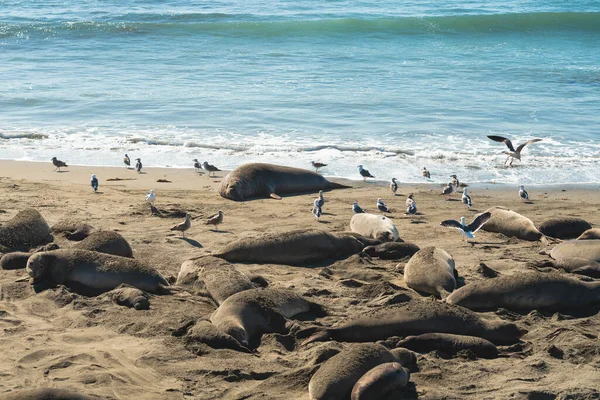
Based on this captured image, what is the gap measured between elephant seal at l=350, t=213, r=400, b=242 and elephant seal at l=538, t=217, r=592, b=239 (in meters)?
1.83

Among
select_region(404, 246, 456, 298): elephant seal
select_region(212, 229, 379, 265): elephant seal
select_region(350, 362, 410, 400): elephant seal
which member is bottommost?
select_region(212, 229, 379, 265): elephant seal

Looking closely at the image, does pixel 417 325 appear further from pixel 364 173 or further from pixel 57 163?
pixel 57 163

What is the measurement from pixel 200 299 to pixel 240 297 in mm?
714

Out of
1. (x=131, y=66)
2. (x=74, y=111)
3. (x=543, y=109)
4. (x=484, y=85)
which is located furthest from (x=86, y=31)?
(x=543, y=109)

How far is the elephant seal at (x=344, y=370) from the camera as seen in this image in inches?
212

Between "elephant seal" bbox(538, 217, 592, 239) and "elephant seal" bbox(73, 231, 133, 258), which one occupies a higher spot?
"elephant seal" bbox(73, 231, 133, 258)

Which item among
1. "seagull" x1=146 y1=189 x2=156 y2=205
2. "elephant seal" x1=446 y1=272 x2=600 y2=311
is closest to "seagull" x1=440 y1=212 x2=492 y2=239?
"elephant seal" x1=446 y1=272 x2=600 y2=311

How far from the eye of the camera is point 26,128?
17.6m

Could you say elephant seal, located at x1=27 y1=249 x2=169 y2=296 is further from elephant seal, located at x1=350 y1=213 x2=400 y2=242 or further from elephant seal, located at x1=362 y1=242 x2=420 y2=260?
elephant seal, located at x1=350 y1=213 x2=400 y2=242

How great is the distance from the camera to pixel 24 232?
9.00 metres

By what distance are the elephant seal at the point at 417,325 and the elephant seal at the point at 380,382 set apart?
932mm

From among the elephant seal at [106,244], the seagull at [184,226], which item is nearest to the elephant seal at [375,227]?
the seagull at [184,226]

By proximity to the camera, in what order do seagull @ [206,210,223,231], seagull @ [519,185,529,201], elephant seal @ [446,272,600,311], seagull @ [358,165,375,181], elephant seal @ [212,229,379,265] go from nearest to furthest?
elephant seal @ [446,272,600,311]
elephant seal @ [212,229,379,265]
seagull @ [206,210,223,231]
seagull @ [519,185,529,201]
seagull @ [358,165,375,181]

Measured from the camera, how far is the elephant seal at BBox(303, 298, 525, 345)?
6.54 m
